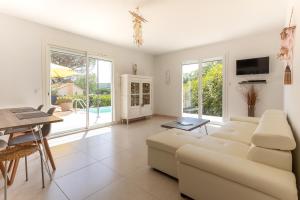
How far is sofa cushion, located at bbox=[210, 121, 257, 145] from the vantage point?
206 centimetres

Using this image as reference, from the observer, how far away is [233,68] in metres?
4.26

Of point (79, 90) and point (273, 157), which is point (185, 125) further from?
point (79, 90)

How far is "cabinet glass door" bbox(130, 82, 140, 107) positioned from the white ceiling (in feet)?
4.99

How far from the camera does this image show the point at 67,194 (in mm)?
1619

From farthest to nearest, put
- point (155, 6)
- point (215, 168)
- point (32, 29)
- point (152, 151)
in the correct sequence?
A: point (32, 29)
point (155, 6)
point (152, 151)
point (215, 168)

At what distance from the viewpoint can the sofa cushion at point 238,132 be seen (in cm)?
206

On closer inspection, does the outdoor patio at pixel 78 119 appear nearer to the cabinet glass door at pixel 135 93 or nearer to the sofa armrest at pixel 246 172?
the cabinet glass door at pixel 135 93

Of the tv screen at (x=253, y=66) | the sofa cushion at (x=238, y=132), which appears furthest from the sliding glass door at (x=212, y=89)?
the sofa cushion at (x=238, y=132)

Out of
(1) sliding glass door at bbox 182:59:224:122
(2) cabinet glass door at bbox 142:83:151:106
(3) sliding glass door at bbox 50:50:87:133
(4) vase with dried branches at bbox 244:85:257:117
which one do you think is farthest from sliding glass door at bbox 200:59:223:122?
(3) sliding glass door at bbox 50:50:87:133

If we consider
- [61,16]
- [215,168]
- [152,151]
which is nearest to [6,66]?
[61,16]

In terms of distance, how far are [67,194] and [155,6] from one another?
2.87 metres

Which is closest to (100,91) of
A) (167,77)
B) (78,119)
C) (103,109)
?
(103,109)

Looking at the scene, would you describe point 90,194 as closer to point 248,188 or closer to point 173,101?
point 248,188

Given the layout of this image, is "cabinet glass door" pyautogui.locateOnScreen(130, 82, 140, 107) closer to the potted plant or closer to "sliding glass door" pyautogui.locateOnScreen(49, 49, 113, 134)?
"sliding glass door" pyautogui.locateOnScreen(49, 49, 113, 134)
